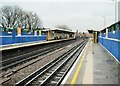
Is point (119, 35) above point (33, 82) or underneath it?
above

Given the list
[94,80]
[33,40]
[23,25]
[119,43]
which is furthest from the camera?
[23,25]

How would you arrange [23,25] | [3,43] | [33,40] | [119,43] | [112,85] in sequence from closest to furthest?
[112,85]
[119,43]
[3,43]
[33,40]
[23,25]

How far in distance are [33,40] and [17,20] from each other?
4840cm

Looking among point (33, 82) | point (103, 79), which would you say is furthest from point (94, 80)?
point (33, 82)

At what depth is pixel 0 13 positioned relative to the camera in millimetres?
92438

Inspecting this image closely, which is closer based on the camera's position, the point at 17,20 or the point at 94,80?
the point at 94,80

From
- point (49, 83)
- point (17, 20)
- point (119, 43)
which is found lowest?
point (49, 83)

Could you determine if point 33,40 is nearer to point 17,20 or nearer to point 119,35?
point 119,35

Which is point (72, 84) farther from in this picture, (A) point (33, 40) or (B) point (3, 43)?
(A) point (33, 40)

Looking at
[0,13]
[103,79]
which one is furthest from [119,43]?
[0,13]

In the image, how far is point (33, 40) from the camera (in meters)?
49.8

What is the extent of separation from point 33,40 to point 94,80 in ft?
131

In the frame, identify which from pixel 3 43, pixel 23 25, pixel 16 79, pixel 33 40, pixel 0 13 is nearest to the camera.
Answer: pixel 16 79

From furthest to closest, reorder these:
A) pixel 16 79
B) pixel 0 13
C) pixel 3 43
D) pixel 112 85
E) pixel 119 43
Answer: pixel 0 13
pixel 3 43
pixel 119 43
pixel 16 79
pixel 112 85
